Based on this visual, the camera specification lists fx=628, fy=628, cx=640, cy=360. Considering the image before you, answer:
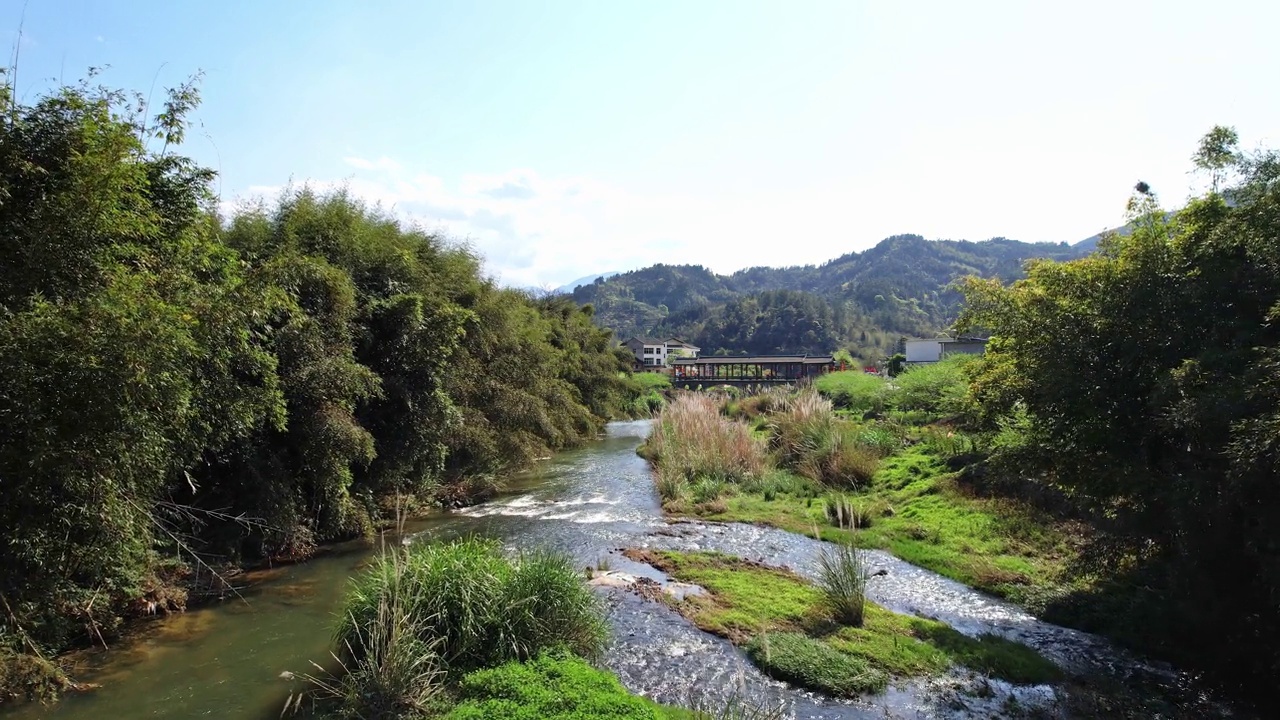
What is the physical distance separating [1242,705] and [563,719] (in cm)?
699

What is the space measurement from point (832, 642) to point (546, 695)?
408cm

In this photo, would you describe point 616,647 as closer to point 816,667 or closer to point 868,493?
point 816,667

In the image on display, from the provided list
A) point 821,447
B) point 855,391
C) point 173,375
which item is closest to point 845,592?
point 173,375

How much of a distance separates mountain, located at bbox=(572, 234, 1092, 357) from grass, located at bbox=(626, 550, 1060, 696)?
2396 inches

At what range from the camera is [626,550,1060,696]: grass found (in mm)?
7430

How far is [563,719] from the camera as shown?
5395 mm

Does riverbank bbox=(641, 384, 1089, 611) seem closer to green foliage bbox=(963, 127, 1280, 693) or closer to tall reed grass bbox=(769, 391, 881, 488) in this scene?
tall reed grass bbox=(769, 391, 881, 488)

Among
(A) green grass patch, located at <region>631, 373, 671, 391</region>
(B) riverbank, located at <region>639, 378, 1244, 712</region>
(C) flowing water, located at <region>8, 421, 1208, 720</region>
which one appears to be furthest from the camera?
(A) green grass patch, located at <region>631, 373, 671, 391</region>

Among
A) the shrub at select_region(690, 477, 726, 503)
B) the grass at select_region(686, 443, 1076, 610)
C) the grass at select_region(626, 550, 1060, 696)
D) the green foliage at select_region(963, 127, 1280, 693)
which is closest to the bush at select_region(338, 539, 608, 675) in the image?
the grass at select_region(626, 550, 1060, 696)

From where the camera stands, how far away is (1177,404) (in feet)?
21.0

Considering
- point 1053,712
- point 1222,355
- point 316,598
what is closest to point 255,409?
point 316,598

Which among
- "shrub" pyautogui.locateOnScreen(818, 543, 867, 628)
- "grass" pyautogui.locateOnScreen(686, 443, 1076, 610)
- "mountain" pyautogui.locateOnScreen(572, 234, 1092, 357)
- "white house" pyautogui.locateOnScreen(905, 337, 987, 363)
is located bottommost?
"grass" pyautogui.locateOnScreen(686, 443, 1076, 610)

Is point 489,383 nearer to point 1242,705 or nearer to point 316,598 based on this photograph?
point 316,598

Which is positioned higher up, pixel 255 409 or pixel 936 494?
pixel 255 409
